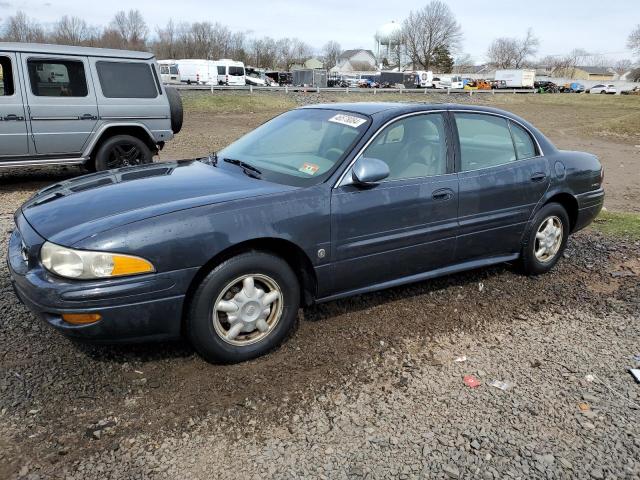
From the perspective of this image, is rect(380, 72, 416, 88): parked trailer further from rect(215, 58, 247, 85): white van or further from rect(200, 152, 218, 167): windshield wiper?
rect(200, 152, 218, 167): windshield wiper

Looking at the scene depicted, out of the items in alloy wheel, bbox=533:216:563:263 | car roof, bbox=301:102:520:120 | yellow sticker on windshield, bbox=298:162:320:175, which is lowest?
alloy wheel, bbox=533:216:563:263

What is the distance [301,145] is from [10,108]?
530cm

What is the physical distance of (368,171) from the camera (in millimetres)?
3578

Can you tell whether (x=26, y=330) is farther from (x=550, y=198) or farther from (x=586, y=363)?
(x=550, y=198)

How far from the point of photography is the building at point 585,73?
126175 millimetres

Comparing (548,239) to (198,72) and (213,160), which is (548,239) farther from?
(198,72)

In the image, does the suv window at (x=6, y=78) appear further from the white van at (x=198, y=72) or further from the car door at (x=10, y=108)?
the white van at (x=198, y=72)

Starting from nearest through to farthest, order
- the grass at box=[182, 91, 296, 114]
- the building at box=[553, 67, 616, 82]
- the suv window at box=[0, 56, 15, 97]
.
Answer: the suv window at box=[0, 56, 15, 97]
the grass at box=[182, 91, 296, 114]
the building at box=[553, 67, 616, 82]

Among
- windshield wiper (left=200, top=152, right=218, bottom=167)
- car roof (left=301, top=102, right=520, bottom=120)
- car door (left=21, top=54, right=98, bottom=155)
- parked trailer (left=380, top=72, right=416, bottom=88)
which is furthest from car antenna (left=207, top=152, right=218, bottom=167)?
parked trailer (left=380, top=72, right=416, bottom=88)

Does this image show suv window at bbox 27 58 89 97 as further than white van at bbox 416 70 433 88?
No

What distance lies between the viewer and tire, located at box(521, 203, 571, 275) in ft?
15.8

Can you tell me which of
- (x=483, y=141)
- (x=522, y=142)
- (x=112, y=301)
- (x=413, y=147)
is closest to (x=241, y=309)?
(x=112, y=301)

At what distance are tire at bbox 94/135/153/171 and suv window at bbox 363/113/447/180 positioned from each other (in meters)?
5.23

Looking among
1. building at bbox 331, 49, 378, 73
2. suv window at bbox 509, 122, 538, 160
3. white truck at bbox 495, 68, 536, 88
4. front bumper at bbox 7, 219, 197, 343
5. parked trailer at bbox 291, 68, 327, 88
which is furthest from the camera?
building at bbox 331, 49, 378, 73
